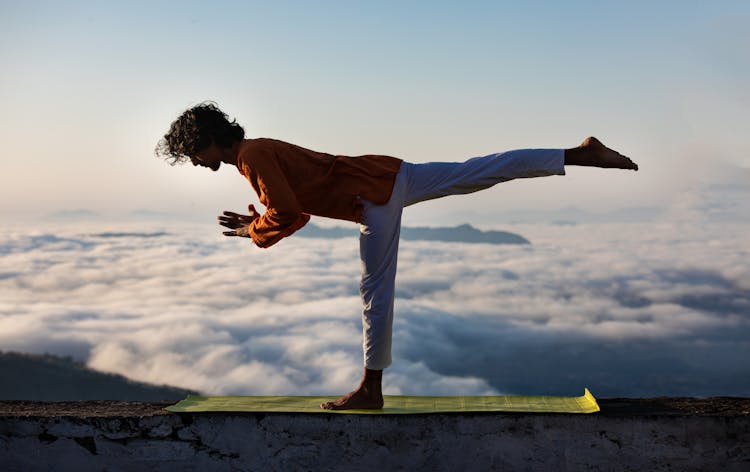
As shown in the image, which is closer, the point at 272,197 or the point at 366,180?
the point at 272,197

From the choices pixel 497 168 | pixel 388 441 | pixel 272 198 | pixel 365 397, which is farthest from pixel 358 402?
pixel 497 168

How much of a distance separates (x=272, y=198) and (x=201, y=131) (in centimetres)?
59

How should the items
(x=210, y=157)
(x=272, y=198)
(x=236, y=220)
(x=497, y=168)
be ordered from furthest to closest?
(x=236, y=220) → (x=210, y=157) → (x=497, y=168) → (x=272, y=198)

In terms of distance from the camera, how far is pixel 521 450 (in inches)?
168

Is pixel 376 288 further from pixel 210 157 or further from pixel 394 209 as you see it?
pixel 210 157

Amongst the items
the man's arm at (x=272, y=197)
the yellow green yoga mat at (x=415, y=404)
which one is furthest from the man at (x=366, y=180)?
the yellow green yoga mat at (x=415, y=404)

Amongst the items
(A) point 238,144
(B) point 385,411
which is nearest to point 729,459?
(B) point 385,411

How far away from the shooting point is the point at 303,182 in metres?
4.44

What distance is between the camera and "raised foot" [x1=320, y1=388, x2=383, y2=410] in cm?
443

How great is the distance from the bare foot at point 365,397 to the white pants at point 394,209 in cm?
8

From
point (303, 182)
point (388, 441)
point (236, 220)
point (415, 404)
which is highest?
point (303, 182)

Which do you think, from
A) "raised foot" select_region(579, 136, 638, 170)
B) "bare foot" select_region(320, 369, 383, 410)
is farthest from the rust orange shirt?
"raised foot" select_region(579, 136, 638, 170)

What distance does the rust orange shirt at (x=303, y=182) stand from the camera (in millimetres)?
4289

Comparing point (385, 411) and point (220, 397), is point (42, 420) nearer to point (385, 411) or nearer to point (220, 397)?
point (220, 397)
